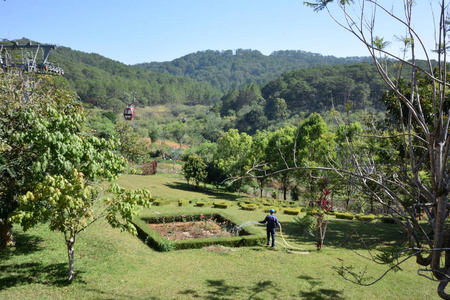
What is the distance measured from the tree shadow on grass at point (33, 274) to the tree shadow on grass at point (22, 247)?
0.80 metres

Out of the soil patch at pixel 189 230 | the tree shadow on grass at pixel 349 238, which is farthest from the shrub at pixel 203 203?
the tree shadow on grass at pixel 349 238

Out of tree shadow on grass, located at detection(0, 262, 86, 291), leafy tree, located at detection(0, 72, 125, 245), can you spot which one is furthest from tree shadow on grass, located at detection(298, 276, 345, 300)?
leafy tree, located at detection(0, 72, 125, 245)

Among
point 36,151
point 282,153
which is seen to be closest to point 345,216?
point 282,153

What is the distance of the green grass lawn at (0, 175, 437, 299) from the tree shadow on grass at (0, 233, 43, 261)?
25 mm

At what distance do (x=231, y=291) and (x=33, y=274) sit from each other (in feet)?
17.4

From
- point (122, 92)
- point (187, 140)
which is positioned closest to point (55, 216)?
point (187, 140)

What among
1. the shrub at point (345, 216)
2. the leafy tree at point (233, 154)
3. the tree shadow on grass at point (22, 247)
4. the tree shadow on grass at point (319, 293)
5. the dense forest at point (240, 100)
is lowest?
the shrub at point (345, 216)

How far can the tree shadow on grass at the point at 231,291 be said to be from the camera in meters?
7.97

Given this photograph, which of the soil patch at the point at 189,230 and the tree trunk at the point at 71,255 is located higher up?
the tree trunk at the point at 71,255

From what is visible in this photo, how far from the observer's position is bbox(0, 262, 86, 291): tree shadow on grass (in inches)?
318

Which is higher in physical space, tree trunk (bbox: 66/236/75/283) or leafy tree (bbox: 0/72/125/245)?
leafy tree (bbox: 0/72/125/245)

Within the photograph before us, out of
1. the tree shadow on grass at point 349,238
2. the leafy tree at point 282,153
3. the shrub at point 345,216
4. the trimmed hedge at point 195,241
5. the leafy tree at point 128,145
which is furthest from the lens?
the leafy tree at point 128,145

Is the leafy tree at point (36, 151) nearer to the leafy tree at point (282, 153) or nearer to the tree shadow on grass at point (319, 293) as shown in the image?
the tree shadow on grass at point (319, 293)

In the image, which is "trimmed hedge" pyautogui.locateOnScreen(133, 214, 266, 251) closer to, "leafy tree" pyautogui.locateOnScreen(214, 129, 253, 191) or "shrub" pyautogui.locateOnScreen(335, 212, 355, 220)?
"shrub" pyautogui.locateOnScreen(335, 212, 355, 220)
